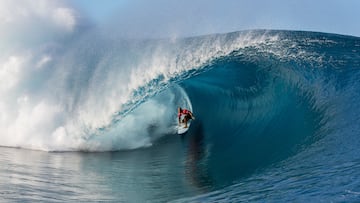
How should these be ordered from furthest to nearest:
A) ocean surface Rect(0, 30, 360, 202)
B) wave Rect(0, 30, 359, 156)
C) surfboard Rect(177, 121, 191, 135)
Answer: surfboard Rect(177, 121, 191, 135), wave Rect(0, 30, 359, 156), ocean surface Rect(0, 30, 360, 202)

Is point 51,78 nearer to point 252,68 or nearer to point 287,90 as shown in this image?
point 252,68

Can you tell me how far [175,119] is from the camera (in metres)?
11.5

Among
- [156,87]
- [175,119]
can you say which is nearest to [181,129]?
[175,119]

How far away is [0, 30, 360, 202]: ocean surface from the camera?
16.5ft

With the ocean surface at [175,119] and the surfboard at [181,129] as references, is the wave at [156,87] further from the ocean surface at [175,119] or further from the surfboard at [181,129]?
the surfboard at [181,129]

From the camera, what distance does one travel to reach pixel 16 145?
9836 millimetres

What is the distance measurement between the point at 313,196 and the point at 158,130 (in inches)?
292

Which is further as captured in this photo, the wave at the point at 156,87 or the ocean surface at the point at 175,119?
the wave at the point at 156,87

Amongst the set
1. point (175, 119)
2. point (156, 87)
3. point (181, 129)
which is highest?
point (156, 87)

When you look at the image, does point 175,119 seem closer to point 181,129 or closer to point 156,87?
point 181,129

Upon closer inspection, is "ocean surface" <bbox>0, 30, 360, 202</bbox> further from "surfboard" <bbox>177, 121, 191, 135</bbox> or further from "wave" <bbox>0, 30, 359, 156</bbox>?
"surfboard" <bbox>177, 121, 191, 135</bbox>

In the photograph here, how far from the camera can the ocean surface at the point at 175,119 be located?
5.03 metres

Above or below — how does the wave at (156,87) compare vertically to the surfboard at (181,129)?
above

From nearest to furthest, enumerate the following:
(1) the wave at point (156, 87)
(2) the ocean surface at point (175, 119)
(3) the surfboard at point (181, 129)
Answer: (2) the ocean surface at point (175, 119)
(1) the wave at point (156, 87)
(3) the surfboard at point (181, 129)
